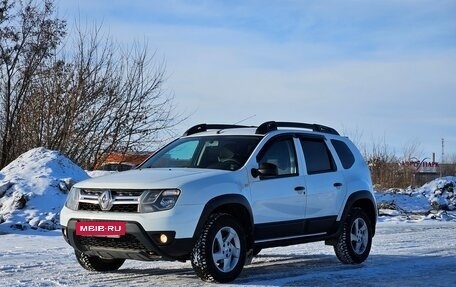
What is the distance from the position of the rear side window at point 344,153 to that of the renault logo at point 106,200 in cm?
362

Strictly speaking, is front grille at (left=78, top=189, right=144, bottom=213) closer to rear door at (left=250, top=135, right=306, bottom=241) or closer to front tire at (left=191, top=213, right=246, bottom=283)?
front tire at (left=191, top=213, right=246, bottom=283)

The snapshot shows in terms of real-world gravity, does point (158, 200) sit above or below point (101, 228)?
above

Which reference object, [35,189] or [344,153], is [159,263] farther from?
[35,189]

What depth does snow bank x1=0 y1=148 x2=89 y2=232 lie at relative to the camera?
1364 centimetres

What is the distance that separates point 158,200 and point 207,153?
1552mm

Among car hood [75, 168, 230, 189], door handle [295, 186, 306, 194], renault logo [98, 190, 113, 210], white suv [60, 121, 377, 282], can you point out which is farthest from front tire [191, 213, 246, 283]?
door handle [295, 186, 306, 194]

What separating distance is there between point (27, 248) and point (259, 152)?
416 cm

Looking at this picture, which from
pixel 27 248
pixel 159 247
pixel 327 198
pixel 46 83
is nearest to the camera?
pixel 159 247

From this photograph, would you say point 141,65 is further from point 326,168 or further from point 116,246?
point 116,246

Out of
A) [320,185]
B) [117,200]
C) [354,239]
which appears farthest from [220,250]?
[354,239]

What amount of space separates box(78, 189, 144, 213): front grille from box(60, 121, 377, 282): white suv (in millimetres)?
11

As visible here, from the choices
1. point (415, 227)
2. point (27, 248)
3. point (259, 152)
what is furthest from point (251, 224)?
point (415, 227)

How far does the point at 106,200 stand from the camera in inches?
316

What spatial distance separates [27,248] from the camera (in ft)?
36.8
